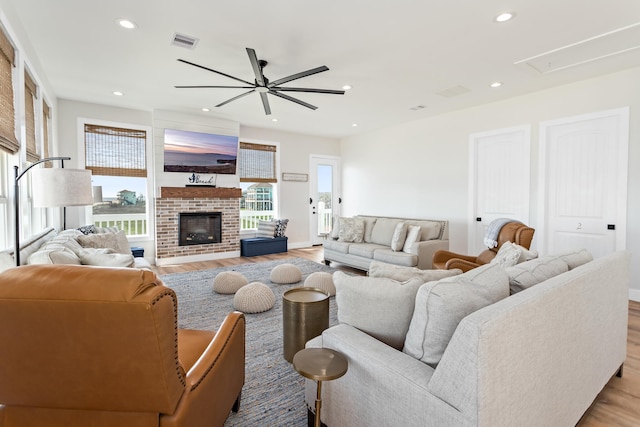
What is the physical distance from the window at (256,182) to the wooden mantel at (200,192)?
0.50 m

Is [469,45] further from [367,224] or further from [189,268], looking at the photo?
[189,268]

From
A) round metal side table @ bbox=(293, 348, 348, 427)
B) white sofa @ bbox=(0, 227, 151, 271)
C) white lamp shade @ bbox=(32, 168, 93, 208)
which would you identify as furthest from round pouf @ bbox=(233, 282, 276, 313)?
round metal side table @ bbox=(293, 348, 348, 427)

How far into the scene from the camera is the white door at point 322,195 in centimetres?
762

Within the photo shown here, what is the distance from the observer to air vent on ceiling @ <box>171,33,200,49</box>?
294cm

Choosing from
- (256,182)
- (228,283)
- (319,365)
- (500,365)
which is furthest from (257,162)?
(500,365)

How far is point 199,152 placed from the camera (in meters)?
5.87

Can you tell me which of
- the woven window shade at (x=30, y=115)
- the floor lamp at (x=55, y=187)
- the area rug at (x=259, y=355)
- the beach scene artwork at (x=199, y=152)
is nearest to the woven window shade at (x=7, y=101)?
the floor lamp at (x=55, y=187)

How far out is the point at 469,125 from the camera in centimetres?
527

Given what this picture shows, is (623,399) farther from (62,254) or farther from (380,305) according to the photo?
(62,254)

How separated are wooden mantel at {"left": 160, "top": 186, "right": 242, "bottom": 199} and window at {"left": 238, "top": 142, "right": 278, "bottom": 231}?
50cm

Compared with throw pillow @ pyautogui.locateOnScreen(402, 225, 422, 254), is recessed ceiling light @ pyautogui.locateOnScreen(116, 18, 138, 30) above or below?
above

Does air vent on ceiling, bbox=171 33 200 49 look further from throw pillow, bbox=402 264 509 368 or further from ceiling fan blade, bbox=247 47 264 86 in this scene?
throw pillow, bbox=402 264 509 368

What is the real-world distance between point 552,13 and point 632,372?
2730 mm

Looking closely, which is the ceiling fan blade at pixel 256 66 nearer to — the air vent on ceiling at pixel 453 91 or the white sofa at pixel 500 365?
the white sofa at pixel 500 365
